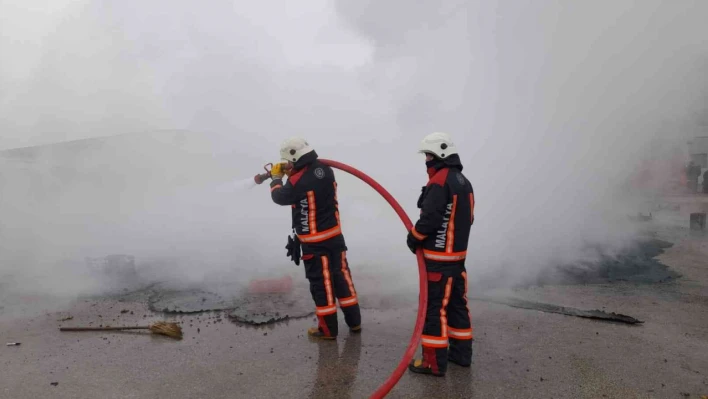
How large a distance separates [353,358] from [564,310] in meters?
2.12

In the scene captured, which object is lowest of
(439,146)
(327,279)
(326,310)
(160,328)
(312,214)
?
(160,328)

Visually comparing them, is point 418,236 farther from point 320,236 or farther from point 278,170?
point 278,170

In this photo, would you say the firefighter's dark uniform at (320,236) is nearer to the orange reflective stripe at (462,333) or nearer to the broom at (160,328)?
the orange reflective stripe at (462,333)

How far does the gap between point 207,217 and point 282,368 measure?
530 cm

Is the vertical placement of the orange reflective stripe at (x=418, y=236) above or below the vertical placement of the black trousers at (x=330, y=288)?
above

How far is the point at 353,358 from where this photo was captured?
3.63 m

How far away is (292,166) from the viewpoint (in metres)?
4.12

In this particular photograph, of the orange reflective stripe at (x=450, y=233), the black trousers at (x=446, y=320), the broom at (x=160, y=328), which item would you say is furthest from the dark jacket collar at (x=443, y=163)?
the broom at (x=160, y=328)

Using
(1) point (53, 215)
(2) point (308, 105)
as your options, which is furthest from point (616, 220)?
(1) point (53, 215)

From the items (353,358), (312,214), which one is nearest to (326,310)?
(353,358)

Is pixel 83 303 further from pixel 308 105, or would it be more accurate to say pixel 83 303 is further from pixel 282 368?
pixel 308 105

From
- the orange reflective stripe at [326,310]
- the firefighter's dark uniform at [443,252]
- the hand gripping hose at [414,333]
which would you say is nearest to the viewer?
the hand gripping hose at [414,333]

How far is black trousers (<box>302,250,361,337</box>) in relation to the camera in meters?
3.96

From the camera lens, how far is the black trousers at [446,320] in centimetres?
339
